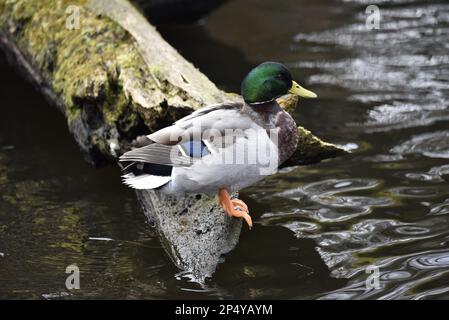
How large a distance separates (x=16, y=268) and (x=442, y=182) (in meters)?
3.03

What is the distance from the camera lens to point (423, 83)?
25.2 feet

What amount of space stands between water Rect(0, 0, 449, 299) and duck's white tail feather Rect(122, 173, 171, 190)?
0.61 m

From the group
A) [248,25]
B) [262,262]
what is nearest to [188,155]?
[262,262]

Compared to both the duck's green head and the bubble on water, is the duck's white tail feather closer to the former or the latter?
the duck's green head

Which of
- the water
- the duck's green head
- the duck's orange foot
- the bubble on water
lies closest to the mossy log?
the duck's orange foot

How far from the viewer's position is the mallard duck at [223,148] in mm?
4387

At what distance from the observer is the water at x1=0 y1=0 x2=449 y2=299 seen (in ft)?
Result: 15.4

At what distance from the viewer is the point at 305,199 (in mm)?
5781

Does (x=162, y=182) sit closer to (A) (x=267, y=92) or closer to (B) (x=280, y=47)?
(A) (x=267, y=92)

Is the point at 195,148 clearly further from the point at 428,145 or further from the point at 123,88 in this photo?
the point at 428,145

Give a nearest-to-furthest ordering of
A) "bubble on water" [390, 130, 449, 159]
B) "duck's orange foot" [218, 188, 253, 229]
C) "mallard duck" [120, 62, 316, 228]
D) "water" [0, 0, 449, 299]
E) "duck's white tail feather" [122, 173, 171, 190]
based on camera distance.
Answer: "mallard duck" [120, 62, 316, 228]
"duck's white tail feather" [122, 173, 171, 190]
"duck's orange foot" [218, 188, 253, 229]
"water" [0, 0, 449, 299]
"bubble on water" [390, 130, 449, 159]

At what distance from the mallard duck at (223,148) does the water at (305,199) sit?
623 mm

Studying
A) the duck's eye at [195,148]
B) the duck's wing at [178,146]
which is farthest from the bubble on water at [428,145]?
the duck's eye at [195,148]

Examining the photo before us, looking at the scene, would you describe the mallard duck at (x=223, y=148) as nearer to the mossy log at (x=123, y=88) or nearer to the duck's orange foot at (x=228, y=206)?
the duck's orange foot at (x=228, y=206)
